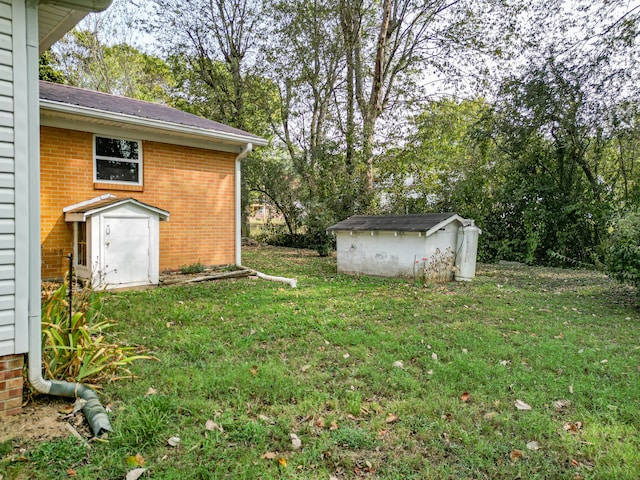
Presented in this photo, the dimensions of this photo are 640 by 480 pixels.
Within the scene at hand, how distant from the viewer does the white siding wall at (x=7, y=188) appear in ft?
8.68

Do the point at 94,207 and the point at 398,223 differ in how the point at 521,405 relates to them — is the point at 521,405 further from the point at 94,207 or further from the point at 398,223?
the point at 94,207

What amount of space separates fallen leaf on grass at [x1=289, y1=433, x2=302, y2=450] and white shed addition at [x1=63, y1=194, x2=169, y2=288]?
549cm

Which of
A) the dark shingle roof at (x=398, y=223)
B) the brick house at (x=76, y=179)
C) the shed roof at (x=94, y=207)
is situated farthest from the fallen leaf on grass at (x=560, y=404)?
the shed roof at (x=94, y=207)

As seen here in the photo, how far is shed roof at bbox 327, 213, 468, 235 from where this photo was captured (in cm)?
850

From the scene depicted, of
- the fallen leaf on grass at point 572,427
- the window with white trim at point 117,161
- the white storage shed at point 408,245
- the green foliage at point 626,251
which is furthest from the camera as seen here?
the white storage shed at point 408,245

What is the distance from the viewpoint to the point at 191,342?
14.4ft

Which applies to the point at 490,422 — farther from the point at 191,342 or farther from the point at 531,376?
the point at 191,342

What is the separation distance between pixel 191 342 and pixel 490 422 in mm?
3136

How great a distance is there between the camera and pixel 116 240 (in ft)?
23.6

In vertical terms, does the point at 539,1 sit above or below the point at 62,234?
above

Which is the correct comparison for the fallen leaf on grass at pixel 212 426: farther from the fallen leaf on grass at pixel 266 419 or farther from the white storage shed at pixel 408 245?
the white storage shed at pixel 408 245

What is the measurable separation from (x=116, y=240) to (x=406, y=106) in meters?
13.3

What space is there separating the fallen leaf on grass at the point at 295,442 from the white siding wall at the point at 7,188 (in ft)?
6.73

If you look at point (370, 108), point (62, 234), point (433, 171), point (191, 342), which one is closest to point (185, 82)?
point (370, 108)
